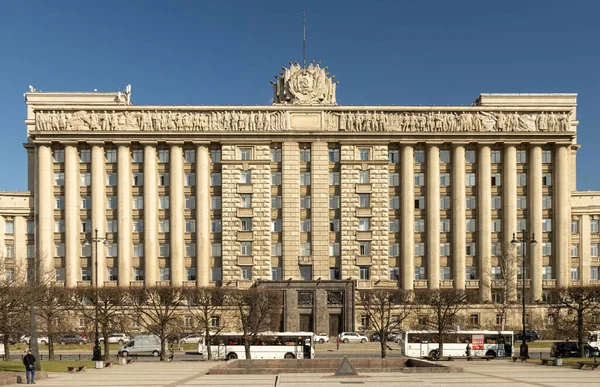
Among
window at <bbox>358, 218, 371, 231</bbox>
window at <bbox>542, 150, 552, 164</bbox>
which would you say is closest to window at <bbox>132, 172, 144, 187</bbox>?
window at <bbox>358, 218, 371, 231</bbox>

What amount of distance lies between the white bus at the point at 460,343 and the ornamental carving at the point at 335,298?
83.8 ft

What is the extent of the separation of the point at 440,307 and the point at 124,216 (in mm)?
44014

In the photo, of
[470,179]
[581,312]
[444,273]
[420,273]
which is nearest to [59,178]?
[420,273]

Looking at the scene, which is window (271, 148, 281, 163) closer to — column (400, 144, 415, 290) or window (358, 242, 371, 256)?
window (358, 242, 371, 256)

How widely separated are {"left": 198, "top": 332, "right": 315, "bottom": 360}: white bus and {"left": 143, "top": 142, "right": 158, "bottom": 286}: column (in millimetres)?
32296

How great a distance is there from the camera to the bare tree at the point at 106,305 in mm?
71706

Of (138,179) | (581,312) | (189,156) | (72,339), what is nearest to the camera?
(581,312)

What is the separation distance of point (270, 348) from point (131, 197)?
131 ft

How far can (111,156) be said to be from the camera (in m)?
102

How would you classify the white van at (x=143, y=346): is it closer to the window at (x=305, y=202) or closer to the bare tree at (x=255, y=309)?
the bare tree at (x=255, y=309)

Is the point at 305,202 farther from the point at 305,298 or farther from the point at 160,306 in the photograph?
the point at 160,306

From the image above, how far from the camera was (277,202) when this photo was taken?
10144 cm

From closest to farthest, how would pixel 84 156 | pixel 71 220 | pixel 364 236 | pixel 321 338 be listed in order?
pixel 321 338, pixel 71 220, pixel 364 236, pixel 84 156

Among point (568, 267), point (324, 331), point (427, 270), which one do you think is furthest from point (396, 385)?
point (568, 267)
